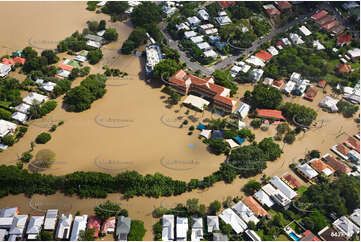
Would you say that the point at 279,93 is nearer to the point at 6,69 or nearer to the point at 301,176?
the point at 301,176

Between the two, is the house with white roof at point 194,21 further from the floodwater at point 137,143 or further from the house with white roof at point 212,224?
the house with white roof at point 212,224

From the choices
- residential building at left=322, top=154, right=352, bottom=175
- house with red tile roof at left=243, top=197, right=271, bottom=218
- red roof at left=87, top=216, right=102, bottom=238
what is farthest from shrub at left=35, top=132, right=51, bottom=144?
residential building at left=322, top=154, right=352, bottom=175

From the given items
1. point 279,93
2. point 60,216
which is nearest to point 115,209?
point 60,216

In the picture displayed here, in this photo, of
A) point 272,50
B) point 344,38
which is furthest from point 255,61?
point 344,38

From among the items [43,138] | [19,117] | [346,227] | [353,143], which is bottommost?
[43,138]

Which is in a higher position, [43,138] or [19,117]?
[19,117]

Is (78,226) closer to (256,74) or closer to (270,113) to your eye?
(270,113)
